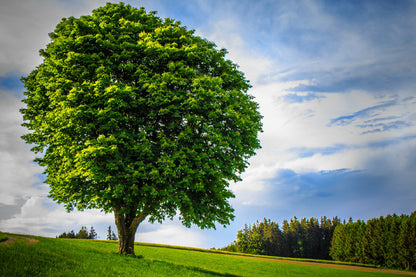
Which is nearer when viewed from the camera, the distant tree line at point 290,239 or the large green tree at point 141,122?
the large green tree at point 141,122

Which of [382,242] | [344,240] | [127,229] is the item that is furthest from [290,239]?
[127,229]

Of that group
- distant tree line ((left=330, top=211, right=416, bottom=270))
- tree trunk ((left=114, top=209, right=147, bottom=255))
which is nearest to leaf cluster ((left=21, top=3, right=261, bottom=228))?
tree trunk ((left=114, top=209, right=147, bottom=255))

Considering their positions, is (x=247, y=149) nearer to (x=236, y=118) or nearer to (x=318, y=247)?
(x=236, y=118)

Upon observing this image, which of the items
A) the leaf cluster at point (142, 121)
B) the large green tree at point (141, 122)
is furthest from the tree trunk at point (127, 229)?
the leaf cluster at point (142, 121)

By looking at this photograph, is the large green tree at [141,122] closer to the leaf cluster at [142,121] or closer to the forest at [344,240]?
the leaf cluster at [142,121]

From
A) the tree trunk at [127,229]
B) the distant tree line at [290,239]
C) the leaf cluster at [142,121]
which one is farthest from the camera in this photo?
the distant tree line at [290,239]

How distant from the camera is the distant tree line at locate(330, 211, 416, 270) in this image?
61250 millimetres

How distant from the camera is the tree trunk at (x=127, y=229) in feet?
64.1

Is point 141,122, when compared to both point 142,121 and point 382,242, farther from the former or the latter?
point 382,242

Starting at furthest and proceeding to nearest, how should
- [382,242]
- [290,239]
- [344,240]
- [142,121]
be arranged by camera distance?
1. [290,239]
2. [344,240]
3. [382,242]
4. [142,121]

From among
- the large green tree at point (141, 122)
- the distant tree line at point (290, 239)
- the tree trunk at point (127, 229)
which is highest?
the large green tree at point (141, 122)

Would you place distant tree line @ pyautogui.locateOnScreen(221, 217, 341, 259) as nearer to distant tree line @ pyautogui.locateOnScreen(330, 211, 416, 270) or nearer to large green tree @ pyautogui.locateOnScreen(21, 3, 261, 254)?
distant tree line @ pyautogui.locateOnScreen(330, 211, 416, 270)

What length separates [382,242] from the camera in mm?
69188

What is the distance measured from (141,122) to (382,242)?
78.8m
